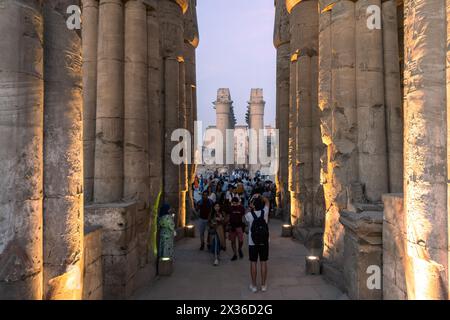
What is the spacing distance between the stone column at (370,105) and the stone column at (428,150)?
11.6 feet

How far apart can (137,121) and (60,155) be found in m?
3.76

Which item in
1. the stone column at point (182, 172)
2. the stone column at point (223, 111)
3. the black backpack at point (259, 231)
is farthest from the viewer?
the stone column at point (223, 111)

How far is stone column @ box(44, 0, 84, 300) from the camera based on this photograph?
3492 mm

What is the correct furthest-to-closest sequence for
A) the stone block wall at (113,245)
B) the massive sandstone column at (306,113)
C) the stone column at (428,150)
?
the massive sandstone column at (306,113)
the stone block wall at (113,245)
the stone column at (428,150)

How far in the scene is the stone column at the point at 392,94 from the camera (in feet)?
22.6

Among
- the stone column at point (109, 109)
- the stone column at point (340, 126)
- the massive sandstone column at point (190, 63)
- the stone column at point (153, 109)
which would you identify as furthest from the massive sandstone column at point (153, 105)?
the massive sandstone column at point (190, 63)

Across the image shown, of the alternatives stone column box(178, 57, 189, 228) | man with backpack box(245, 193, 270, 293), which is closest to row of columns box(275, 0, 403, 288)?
man with backpack box(245, 193, 270, 293)

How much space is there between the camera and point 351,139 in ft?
23.3

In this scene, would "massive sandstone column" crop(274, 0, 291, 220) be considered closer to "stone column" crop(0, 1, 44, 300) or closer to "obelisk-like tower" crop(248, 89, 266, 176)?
"stone column" crop(0, 1, 44, 300)

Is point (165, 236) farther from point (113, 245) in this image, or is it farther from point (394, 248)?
point (394, 248)

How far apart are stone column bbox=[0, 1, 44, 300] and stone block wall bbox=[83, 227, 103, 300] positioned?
4.53 feet

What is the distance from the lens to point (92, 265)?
4867 mm

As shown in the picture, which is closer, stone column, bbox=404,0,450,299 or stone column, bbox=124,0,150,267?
stone column, bbox=404,0,450,299

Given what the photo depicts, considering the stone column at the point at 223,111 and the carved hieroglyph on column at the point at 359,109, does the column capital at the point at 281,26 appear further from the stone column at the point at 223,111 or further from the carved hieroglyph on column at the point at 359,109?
the stone column at the point at 223,111
